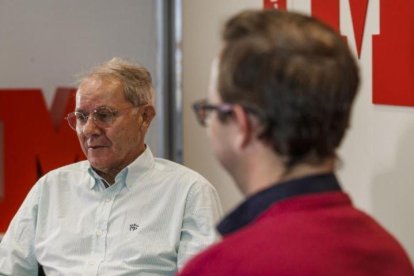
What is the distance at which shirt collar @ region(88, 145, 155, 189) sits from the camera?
7.33 feet

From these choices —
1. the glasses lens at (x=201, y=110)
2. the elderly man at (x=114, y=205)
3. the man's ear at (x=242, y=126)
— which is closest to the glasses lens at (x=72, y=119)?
the elderly man at (x=114, y=205)

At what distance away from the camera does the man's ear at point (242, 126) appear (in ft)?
3.11

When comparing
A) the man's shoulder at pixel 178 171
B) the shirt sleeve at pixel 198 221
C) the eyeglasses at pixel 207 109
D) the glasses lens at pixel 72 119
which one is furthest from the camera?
the glasses lens at pixel 72 119

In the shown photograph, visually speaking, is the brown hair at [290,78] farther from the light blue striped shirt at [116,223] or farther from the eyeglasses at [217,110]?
the light blue striped shirt at [116,223]

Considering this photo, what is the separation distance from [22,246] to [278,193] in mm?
1593

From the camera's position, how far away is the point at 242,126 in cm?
96

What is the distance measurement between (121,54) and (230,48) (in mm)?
2629

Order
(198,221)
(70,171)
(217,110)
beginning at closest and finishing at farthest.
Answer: (217,110), (198,221), (70,171)

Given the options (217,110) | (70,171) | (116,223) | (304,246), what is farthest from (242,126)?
(70,171)

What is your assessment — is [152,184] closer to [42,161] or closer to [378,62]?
[378,62]

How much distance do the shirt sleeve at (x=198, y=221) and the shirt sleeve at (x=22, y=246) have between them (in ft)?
1.89

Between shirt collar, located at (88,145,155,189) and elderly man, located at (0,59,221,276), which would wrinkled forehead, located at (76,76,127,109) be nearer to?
elderly man, located at (0,59,221,276)

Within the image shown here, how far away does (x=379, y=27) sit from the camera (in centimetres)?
183

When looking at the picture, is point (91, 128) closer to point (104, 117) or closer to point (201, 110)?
point (104, 117)
